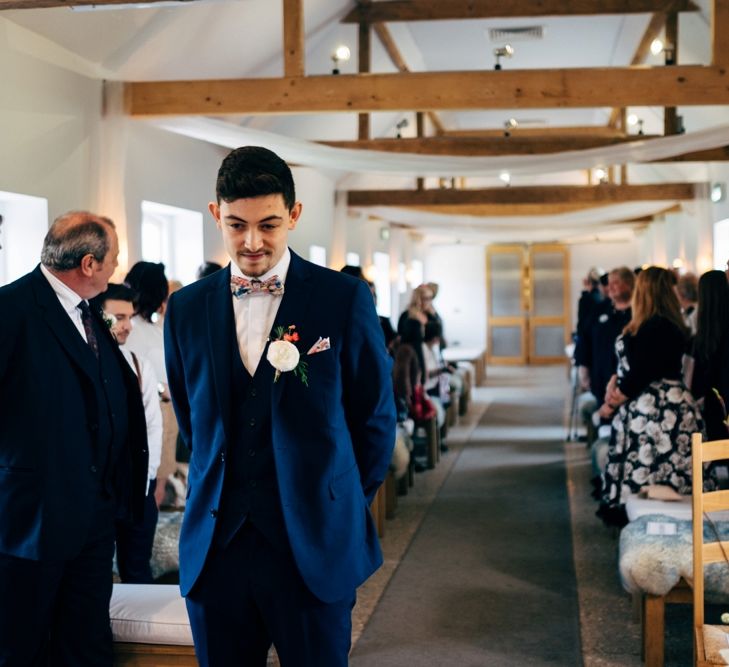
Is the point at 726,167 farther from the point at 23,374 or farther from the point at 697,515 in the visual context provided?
the point at 23,374

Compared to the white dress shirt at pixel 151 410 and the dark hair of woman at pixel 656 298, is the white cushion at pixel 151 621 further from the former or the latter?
the dark hair of woman at pixel 656 298

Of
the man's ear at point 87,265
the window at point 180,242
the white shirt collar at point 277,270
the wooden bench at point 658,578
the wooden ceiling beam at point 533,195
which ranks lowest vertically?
the wooden bench at point 658,578

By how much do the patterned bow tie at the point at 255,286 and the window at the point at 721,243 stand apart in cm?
1084

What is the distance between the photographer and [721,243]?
1216 centimetres

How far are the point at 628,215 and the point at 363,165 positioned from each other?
6.89 m

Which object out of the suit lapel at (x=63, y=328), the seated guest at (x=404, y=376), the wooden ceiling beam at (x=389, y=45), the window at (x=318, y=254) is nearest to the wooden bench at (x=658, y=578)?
the suit lapel at (x=63, y=328)

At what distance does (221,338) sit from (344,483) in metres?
0.35

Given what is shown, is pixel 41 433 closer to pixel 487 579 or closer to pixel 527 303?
pixel 487 579

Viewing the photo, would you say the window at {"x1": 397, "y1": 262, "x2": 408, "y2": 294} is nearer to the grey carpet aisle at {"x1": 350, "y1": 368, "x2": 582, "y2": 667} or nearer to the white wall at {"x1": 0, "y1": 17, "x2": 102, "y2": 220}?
the grey carpet aisle at {"x1": 350, "y1": 368, "x2": 582, "y2": 667}

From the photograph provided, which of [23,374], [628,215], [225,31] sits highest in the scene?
[225,31]

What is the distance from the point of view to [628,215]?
550 inches

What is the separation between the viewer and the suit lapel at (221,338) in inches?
72.8

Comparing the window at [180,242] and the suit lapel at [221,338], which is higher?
the window at [180,242]

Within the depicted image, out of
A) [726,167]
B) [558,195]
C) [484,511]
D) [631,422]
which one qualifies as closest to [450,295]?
[558,195]
